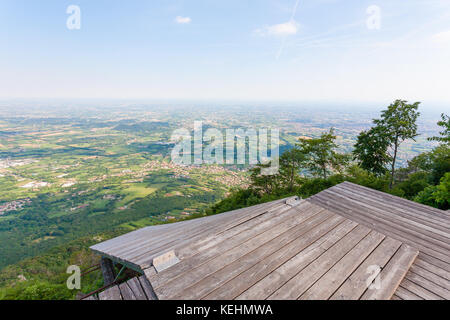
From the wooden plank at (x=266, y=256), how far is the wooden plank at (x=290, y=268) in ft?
0.19

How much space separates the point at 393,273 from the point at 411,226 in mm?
1774

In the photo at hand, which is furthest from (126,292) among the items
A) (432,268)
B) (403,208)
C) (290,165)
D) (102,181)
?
(102,181)

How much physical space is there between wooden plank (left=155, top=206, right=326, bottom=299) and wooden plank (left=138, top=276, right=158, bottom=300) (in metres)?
0.04

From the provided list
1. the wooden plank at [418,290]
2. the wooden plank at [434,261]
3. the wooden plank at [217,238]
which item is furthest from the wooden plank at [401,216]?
the wooden plank at [217,238]

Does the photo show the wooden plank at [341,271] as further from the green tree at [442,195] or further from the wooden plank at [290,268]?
the green tree at [442,195]

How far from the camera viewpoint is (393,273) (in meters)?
1.97

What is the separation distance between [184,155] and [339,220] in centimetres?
8167

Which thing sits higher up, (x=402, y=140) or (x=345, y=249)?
(x=402, y=140)

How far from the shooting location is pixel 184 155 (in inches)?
3238

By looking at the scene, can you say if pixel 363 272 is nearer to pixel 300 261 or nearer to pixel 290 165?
pixel 300 261

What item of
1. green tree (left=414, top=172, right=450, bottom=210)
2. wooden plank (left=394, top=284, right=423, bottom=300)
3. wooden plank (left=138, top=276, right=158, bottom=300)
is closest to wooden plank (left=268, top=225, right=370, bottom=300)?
wooden plank (left=394, top=284, right=423, bottom=300)

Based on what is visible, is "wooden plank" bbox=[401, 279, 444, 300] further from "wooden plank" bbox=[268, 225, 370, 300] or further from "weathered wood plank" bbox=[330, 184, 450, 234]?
"weathered wood plank" bbox=[330, 184, 450, 234]
